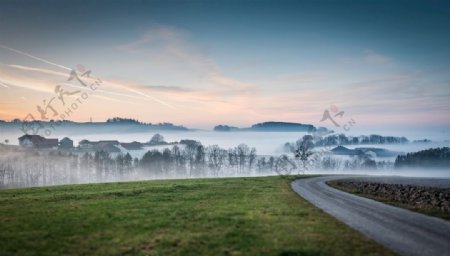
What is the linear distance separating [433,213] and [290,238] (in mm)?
17787

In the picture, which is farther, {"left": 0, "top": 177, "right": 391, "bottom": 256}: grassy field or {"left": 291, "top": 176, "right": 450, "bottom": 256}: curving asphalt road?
{"left": 291, "top": 176, "right": 450, "bottom": 256}: curving asphalt road

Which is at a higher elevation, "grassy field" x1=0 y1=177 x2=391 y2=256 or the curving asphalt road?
"grassy field" x1=0 y1=177 x2=391 y2=256

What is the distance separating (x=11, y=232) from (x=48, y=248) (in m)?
5.65

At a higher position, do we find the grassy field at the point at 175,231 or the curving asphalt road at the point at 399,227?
the grassy field at the point at 175,231

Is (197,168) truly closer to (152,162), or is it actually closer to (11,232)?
(152,162)

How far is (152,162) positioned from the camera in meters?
194

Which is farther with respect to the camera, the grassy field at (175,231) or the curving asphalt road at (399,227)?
the curving asphalt road at (399,227)

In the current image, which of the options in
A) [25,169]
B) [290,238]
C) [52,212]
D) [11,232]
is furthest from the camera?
[25,169]

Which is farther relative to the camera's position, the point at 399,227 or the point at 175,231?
the point at 399,227

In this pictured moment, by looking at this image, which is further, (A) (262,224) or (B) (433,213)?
(B) (433,213)

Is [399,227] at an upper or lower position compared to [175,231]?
lower

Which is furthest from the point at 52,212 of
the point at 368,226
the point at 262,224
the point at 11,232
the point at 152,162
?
the point at 152,162

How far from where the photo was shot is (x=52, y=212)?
30031 millimetres

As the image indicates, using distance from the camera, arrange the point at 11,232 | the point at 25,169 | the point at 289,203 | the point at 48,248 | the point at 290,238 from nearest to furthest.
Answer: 1. the point at 48,248
2. the point at 290,238
3. the point at 11,232
4. the point at 289,203
5. the point at 25,169
